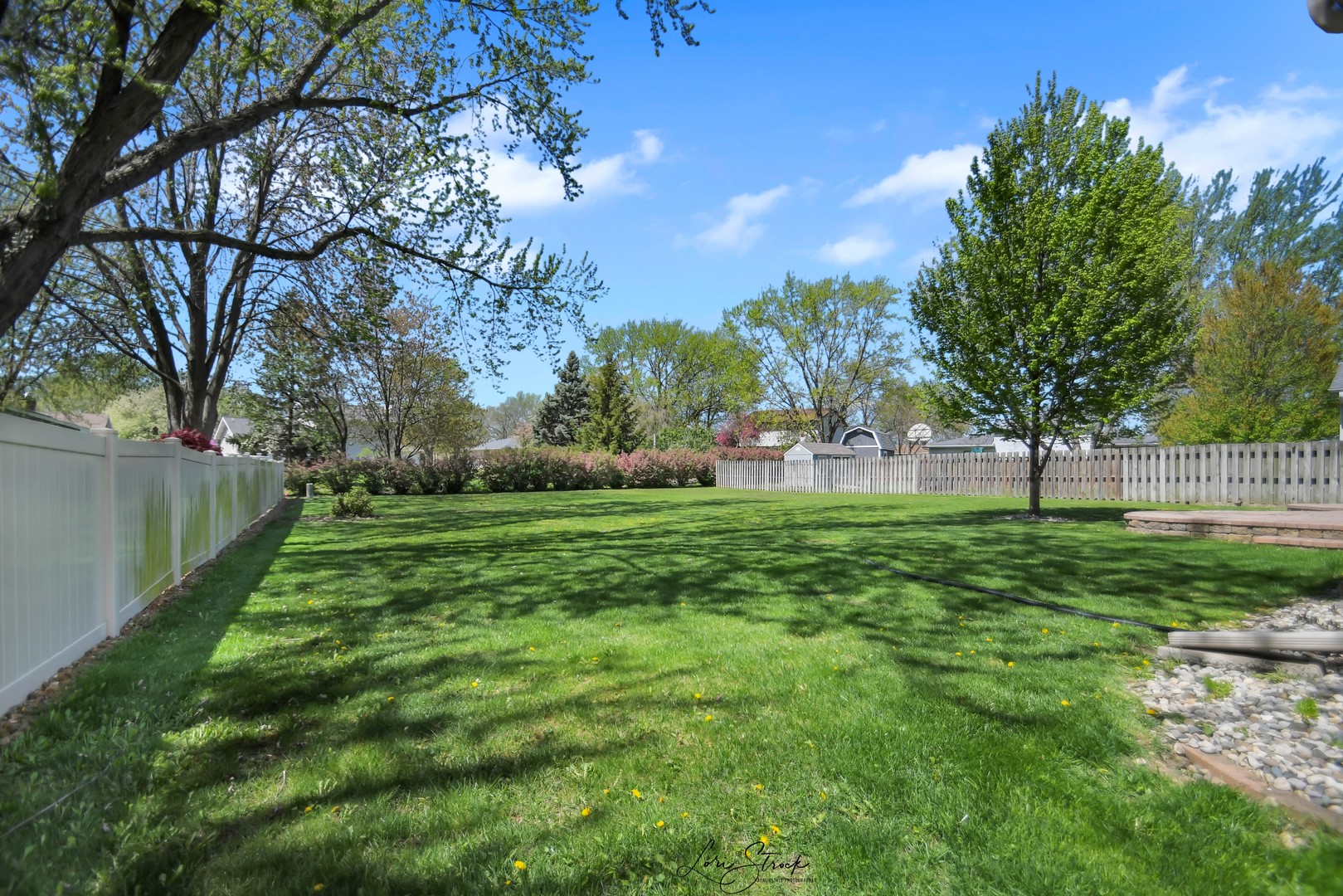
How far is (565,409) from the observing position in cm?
5003

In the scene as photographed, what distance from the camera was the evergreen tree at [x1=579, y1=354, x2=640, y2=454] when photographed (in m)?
45.8

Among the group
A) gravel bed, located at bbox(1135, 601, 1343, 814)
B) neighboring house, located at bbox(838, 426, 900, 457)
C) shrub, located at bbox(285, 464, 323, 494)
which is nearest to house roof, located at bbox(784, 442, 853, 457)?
neighboring house, located at bbox(838, 426, 900, 457)

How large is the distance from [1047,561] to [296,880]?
7582mm

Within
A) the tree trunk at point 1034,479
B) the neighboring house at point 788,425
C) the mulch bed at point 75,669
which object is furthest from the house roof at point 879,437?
the mulch bed at point 75,669

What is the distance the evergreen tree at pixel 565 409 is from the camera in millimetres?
49438

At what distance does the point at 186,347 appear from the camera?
15.1 meters

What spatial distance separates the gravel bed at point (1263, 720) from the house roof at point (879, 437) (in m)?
53.1

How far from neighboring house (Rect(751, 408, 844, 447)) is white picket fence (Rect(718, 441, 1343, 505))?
70.8 feet

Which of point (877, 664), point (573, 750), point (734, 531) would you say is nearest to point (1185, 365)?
point (734, 531)

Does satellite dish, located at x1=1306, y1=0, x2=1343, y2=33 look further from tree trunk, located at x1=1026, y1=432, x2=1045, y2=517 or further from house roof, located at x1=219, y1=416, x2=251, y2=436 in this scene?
house roof, located at x1=219, y1=416, x2=251, y2=436

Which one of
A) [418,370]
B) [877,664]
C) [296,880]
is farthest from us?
[418,370]

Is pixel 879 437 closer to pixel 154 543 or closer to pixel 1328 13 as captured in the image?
pixel 154 543

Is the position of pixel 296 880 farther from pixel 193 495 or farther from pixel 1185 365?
pixel 1185 365

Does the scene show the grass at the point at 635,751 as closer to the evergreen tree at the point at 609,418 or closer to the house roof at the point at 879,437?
the evergreen tree at the point at 609,418
